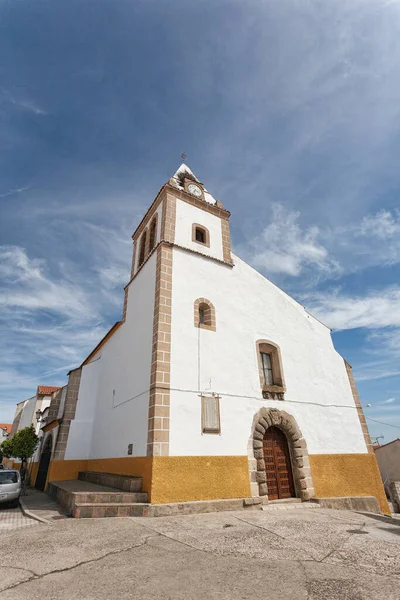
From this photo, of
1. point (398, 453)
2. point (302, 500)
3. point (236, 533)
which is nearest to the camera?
point (236, 533)

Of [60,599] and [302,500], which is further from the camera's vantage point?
[302,500]

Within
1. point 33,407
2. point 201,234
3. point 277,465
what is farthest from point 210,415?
point 33,407

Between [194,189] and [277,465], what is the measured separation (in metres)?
11.6

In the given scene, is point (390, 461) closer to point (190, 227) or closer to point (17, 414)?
point (190, 227)

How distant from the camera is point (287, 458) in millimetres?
10703

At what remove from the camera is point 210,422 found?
30.0ft

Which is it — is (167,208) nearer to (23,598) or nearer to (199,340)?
(199,340)

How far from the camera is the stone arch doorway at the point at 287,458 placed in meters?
9.36

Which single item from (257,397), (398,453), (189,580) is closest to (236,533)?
Answer: (189,580)

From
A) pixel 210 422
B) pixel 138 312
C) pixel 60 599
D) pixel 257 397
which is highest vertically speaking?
pixel 138 312

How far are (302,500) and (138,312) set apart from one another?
27.5ft

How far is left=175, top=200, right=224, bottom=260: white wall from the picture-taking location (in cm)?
1240

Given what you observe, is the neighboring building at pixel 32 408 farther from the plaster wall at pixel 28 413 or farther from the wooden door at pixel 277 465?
the wooden door at pixel 277 465

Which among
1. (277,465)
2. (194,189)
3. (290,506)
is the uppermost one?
(194,189)
